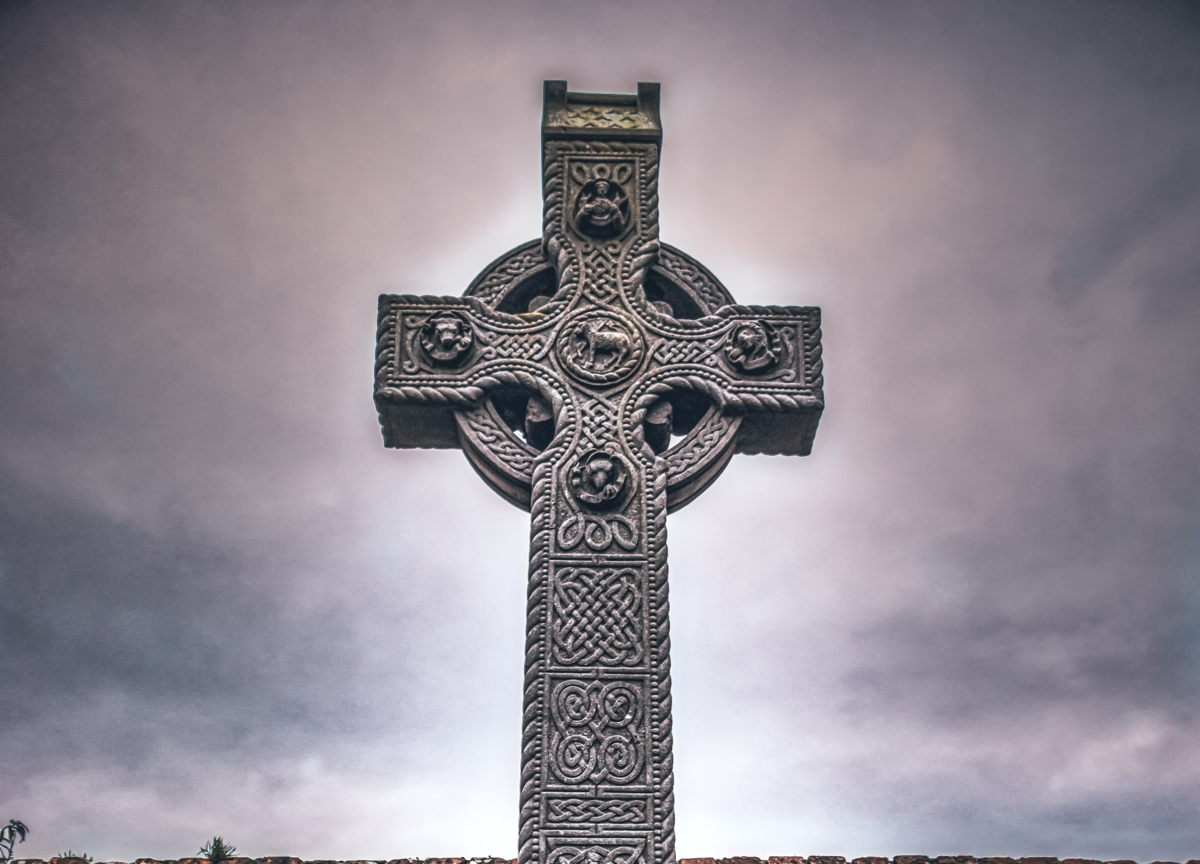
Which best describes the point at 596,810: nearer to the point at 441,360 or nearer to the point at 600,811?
the point at 600,811

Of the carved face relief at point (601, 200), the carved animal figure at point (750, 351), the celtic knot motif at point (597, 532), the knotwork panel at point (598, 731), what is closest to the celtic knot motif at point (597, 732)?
the knotwork panel at point (598, 731)

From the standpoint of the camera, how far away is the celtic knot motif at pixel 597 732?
3396 millimetres

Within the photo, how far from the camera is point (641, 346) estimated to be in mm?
4227

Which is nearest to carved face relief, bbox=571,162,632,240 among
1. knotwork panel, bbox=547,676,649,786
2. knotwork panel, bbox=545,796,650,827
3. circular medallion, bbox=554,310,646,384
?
circular medallion, bbox=554,310,646,384

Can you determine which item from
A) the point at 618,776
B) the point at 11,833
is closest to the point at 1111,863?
the point at 618,776

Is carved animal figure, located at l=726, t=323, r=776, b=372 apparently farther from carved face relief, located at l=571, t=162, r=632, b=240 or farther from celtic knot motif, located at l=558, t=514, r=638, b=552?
celtic knot motif, located at l=558, t=514, r=638, b=552

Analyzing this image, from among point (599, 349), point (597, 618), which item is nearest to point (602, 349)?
point (599, 349)

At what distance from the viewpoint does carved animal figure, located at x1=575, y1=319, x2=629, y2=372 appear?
13.7 feet

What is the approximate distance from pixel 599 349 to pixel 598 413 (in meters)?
0.31

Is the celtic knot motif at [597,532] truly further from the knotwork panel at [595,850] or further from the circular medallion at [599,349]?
the knotwork panel at [595,850]

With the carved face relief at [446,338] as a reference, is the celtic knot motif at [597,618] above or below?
below

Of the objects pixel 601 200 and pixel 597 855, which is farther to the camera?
pixel 601 200

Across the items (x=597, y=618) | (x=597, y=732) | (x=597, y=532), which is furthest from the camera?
(x=597, y=532)

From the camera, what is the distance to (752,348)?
4234 mm
